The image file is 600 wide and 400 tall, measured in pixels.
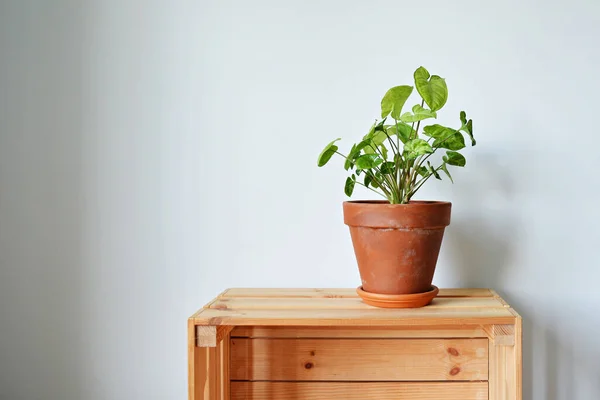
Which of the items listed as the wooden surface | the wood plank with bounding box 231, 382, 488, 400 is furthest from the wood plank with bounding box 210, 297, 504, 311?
the wood plank with bounding box 231, 382, 488, 400

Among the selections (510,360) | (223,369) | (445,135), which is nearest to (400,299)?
(510,360)

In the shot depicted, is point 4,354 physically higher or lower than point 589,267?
lower

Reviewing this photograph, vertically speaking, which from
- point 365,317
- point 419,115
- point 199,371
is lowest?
point 199,371

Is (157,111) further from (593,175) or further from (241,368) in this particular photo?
(593,175)

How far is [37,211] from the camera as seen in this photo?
139 centimetres

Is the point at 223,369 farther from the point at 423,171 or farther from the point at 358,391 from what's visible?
the point at 423,171

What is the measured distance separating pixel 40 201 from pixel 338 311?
2.82ft

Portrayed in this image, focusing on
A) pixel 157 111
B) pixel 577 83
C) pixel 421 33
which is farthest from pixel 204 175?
pixel 577 83

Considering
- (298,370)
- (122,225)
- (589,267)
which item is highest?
(122,225)

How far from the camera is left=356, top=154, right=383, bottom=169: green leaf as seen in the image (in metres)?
1.05

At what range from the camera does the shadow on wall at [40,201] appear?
4.54ft

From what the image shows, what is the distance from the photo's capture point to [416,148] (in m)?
1.03

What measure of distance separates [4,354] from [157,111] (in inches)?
29.9

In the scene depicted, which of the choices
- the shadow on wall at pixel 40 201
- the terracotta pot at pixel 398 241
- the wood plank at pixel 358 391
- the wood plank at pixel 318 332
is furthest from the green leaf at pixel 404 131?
the shadow on wall at pixel 40 201
